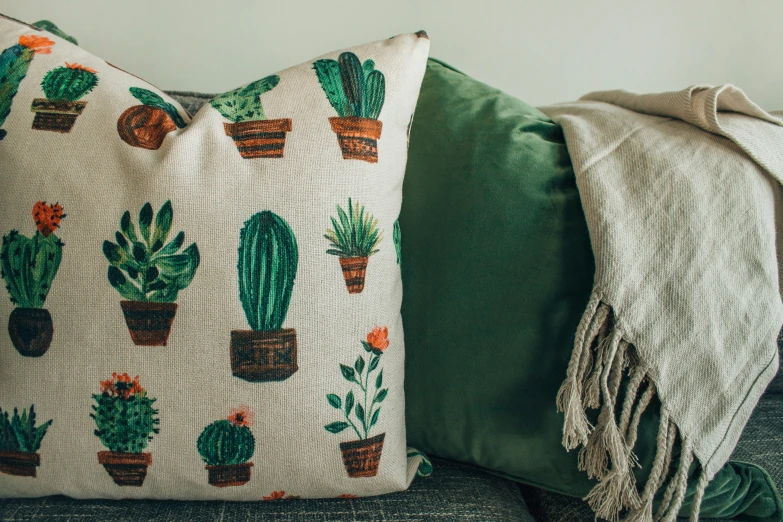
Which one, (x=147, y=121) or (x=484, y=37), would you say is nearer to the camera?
(x=147, y=121)

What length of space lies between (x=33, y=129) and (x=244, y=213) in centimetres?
26

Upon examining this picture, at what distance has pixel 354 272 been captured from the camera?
65cm

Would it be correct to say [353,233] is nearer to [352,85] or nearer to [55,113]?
[352,85]

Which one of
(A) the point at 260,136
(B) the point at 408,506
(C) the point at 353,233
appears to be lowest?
(B) the point at 408,506

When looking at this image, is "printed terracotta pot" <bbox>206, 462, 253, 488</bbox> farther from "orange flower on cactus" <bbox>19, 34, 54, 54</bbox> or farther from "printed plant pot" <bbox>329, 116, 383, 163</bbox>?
"orange flower on cactus" <bbox>19, 34, 54, 54</bbox>

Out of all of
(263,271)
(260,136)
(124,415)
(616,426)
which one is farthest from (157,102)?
(616,426)

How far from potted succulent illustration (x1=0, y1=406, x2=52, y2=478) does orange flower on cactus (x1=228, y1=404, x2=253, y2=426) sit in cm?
19

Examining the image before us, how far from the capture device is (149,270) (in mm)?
619

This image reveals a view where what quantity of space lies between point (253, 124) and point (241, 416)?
1.07ft

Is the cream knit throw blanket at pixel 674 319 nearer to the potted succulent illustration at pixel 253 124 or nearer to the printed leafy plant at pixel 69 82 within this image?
the potted succulent illustration at pixel 253 124

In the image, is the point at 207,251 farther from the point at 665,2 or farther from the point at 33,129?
the point at 665,2

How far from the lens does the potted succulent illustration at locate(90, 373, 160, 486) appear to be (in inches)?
24.1

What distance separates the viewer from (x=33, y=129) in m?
0.65

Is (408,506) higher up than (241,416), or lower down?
lower down
